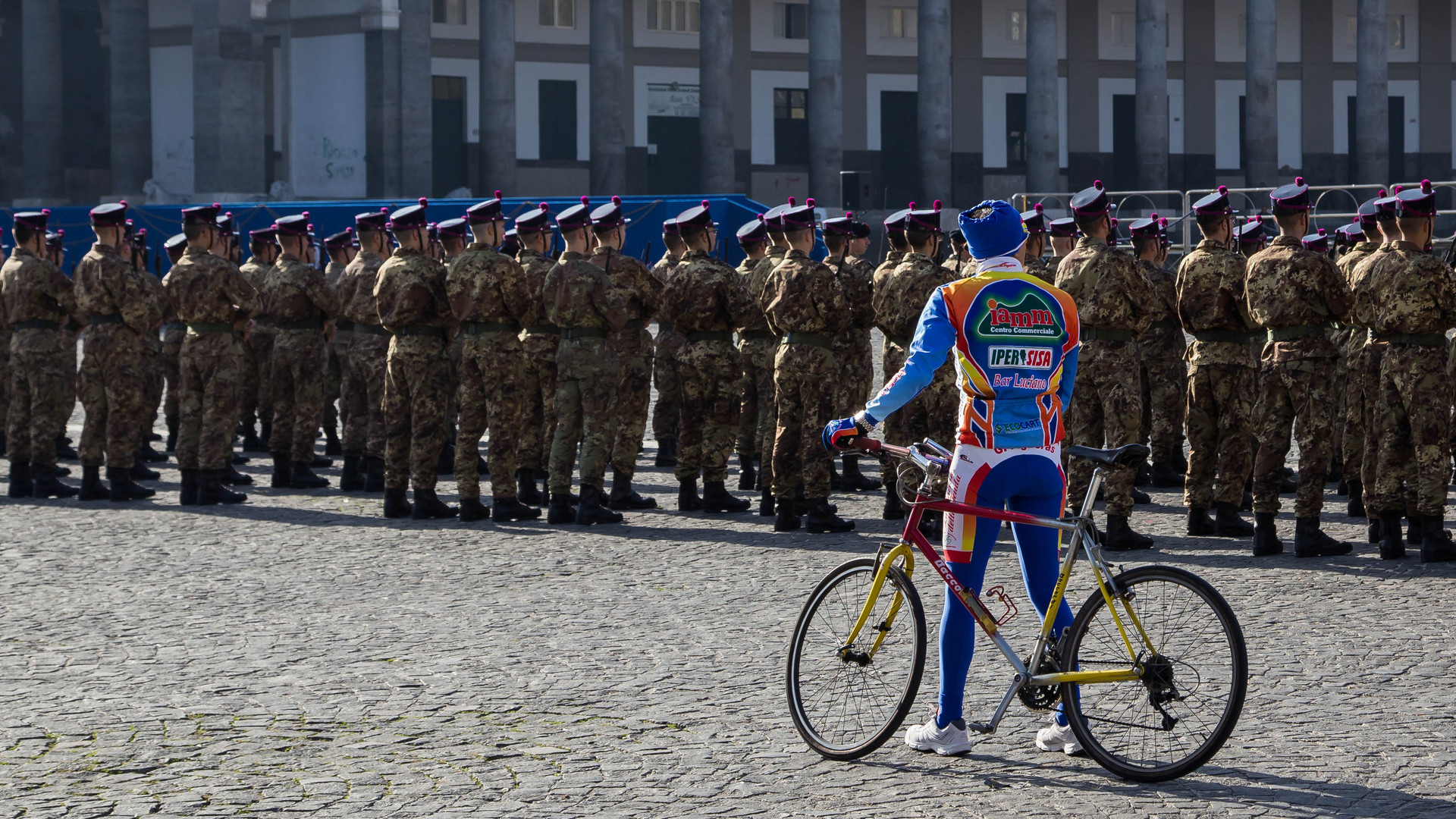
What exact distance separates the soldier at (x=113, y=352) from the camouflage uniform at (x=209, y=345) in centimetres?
30

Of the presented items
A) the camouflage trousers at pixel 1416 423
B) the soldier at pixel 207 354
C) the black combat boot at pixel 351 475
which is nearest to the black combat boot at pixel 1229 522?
the camouflage trousers at pixel 1416 423

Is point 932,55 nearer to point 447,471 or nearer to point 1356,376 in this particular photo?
point 447,471

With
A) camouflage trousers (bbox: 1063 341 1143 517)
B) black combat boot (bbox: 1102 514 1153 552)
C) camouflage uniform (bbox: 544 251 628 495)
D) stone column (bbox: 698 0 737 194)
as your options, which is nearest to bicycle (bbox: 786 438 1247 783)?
black combat boot (bbox: 1102 514 1153 552)

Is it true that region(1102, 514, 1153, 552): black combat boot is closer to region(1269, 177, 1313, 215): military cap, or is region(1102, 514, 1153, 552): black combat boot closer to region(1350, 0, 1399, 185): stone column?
region(1269, 177, 1313, 215): military cap

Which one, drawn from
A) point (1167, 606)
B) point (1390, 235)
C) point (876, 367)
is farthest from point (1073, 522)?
point (876, 367)

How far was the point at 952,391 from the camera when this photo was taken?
10.5 meters

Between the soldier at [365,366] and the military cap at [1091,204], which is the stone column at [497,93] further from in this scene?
the military cap at [1091,204]

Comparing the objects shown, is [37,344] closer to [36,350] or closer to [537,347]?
[36,350]

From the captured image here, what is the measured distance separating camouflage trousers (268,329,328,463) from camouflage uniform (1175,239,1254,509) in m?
6.41

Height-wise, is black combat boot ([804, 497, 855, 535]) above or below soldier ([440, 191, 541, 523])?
below

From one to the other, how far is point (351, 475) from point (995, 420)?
8015mm

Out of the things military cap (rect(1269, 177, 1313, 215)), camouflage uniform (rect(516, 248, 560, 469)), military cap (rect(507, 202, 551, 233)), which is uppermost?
military cap (rect(507, 202, 551, 233))

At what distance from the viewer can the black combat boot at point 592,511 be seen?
10.9 m

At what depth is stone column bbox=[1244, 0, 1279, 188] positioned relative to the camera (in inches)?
1559
